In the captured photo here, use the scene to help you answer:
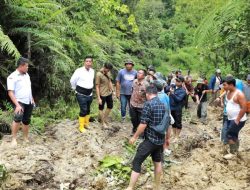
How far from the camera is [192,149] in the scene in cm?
850

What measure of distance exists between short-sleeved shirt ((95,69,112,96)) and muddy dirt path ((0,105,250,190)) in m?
0.79

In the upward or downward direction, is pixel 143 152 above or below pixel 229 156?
above

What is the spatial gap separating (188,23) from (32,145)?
29164 millimetres

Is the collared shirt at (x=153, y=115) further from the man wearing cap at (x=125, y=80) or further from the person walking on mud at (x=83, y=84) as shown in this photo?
the man wearing cap at (x=125, y=80)

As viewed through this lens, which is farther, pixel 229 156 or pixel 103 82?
pixel 103 82

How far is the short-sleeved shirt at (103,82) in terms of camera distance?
854cm

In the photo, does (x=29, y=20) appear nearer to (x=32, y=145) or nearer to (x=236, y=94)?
(x=32, y=145)

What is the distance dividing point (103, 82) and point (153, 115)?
3.14 meters

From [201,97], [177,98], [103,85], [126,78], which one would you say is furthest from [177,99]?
[201,97]

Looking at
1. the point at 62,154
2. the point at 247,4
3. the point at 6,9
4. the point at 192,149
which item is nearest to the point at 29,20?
the point at 6,9

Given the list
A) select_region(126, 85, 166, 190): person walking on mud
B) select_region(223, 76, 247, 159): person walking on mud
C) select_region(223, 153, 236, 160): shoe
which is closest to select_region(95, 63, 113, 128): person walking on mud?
select_region(223, 76, 247, 159): person walking on mud

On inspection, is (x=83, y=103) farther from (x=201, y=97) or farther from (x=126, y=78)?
(x=201, y=97)

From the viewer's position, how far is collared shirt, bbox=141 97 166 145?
18.4ft

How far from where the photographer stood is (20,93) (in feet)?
21.9
